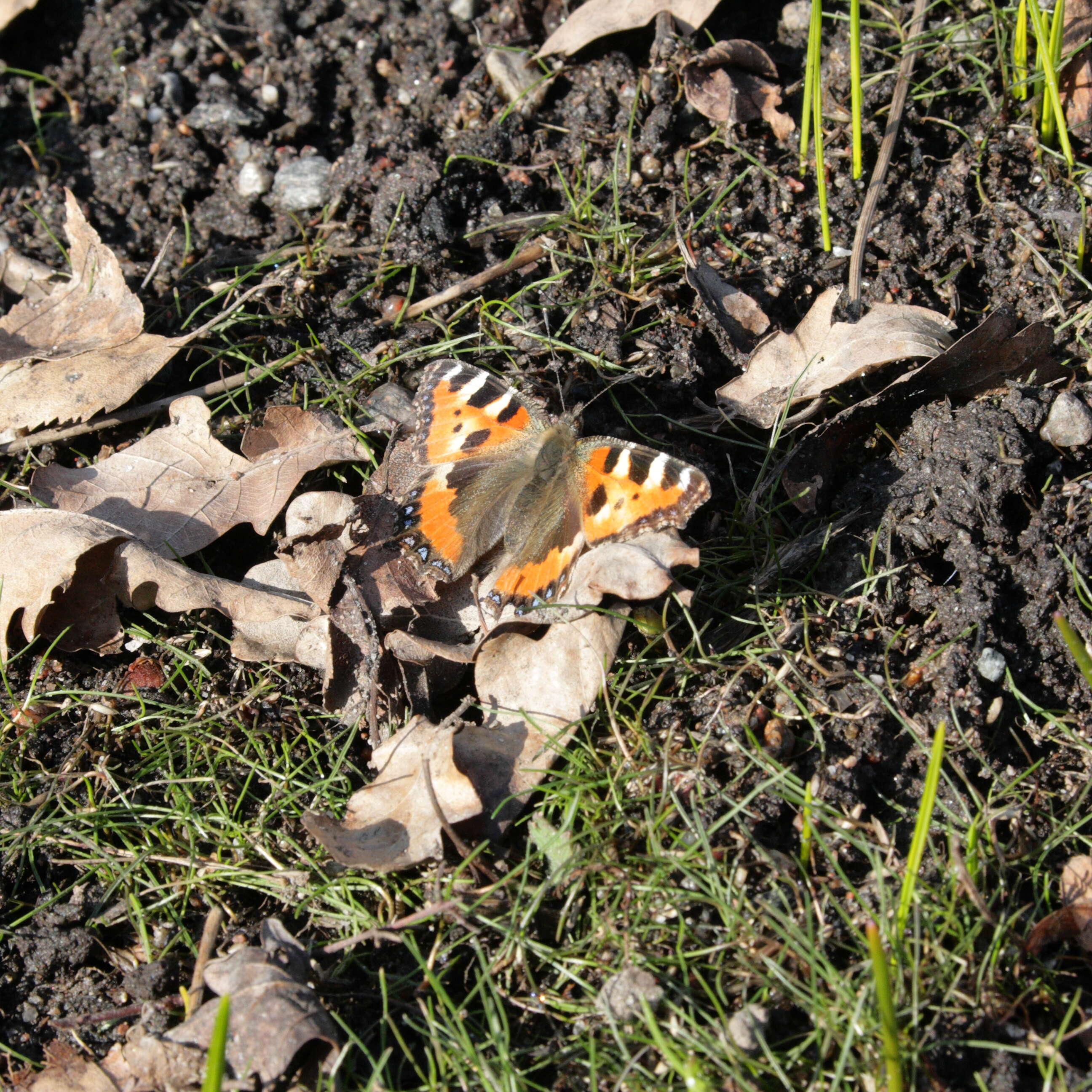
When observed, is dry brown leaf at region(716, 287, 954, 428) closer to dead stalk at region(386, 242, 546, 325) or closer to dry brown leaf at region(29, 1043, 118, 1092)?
dead stalk at region(386, 242, 546, 325)

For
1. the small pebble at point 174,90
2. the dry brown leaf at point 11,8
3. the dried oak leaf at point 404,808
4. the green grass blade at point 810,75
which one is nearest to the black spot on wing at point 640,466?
the dried oak leaf at point 404,808

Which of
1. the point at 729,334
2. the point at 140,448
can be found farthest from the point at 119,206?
the point at 729,334

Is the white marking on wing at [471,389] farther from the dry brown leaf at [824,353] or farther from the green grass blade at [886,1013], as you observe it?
the green grass blade at [886,1013]

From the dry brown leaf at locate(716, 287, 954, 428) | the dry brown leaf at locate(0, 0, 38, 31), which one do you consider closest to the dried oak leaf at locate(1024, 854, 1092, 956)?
the dry brown leaf at locate(716, 287, 954, 428)

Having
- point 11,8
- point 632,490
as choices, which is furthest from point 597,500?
point 11,8

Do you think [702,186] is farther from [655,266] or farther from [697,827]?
[697,827]

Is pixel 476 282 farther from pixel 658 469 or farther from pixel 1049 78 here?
pixel 1049 78
